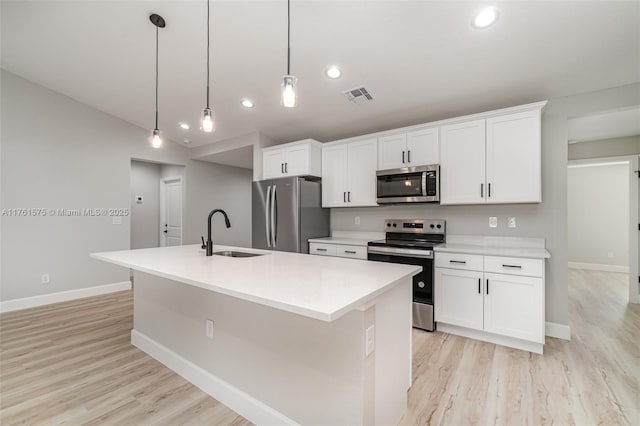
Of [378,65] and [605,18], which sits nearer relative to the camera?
[605,18]

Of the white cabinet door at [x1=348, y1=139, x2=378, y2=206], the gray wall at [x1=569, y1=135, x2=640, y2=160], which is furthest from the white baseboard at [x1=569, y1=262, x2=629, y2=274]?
the white cabinet door at [x1=348, y1=139, x2=378, y2=206]

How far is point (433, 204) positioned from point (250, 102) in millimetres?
2645

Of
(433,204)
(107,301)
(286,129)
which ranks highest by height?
(286,129)

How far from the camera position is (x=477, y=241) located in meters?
3.23

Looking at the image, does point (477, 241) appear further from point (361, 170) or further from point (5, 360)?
point (5, 360)

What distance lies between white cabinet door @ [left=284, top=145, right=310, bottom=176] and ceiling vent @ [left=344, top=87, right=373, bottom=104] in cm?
96

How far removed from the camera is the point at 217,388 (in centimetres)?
190

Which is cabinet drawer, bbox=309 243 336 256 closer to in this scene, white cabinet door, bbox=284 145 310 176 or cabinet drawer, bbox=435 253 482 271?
white cabinet door, bbox=284 145 310 176

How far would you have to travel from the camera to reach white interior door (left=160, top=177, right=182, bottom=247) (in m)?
5.79

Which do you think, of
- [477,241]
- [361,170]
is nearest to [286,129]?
[361,170]

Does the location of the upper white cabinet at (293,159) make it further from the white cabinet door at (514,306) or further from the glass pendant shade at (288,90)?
the white cabinet door at (514,306)

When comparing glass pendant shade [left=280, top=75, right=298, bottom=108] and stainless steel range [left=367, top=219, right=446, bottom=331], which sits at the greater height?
glass pendant shade [left=280, top=75, right=298, bottom=108]

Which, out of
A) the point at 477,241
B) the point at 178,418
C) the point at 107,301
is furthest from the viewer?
the point at 107,301

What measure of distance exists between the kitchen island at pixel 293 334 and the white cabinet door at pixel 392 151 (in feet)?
6.16
